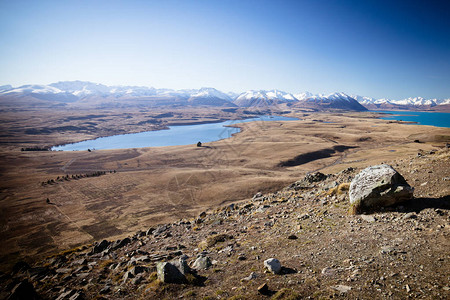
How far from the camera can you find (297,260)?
10273 mm

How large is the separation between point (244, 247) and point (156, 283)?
219 inches

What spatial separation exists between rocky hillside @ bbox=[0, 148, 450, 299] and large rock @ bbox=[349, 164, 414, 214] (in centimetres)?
53

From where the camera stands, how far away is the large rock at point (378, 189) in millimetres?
11237

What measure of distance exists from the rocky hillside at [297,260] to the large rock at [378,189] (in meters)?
0.53

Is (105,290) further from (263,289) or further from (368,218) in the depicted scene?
(368,218)

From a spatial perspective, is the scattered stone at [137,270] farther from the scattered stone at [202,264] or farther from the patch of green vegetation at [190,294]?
the patch of green vegetation at [190,294]

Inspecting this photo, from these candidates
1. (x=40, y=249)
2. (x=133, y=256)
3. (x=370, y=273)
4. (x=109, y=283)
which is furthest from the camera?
(x=40, y=249)

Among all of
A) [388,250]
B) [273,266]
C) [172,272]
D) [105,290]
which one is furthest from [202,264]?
Result: [388,250]

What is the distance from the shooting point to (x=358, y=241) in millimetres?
10273

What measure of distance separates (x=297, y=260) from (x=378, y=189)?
6.16m

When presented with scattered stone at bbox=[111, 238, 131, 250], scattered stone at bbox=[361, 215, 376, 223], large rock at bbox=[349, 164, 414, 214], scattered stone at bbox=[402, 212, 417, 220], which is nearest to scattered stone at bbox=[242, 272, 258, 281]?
scattered stone at bbox=[361, 215, 376, 223]

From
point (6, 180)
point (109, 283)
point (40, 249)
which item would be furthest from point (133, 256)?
point (6, 180)

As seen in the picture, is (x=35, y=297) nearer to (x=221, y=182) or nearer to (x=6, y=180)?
(x=221, y=182)

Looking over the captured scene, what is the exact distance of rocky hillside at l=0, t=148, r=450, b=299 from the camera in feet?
25.2
